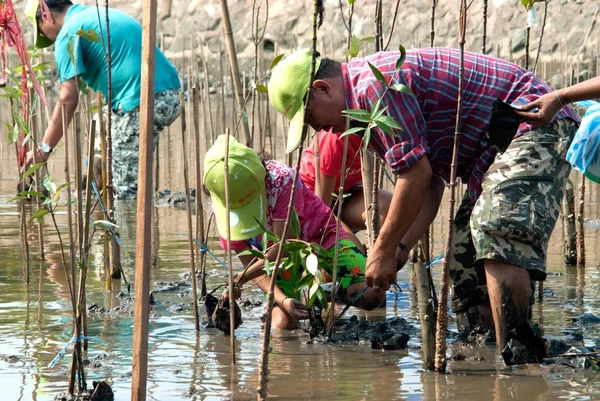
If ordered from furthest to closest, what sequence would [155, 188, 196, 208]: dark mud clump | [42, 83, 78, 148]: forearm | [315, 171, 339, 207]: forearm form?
1. [155, 188, 196, 208]: dark mud clump
2. [42, 83, 78, 148]: forearm
3. [315, 171, 339, 207]: forearm

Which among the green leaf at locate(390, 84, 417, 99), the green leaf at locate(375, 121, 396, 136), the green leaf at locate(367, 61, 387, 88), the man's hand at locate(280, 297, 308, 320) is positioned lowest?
the man's hand at locate(280, 297, 308, 320)

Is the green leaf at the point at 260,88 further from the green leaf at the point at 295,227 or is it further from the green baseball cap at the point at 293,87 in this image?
the green leaf at the point at 295,227

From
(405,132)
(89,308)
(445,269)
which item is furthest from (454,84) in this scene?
(89,308)

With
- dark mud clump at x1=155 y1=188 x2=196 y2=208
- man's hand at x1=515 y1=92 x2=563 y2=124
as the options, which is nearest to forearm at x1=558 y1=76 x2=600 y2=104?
man's hand at x1=515 y1=92 x2=563 y2=124

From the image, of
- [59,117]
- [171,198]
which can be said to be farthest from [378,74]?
[171,198]

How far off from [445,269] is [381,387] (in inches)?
17.4

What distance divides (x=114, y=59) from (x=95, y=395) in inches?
137

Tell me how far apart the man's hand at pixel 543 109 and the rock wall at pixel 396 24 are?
1046cm

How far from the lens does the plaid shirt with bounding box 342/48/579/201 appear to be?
9.80 ft

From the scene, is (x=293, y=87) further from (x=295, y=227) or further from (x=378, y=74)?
(x=295, y=227)

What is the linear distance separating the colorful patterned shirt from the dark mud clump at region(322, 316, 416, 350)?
0.38 m

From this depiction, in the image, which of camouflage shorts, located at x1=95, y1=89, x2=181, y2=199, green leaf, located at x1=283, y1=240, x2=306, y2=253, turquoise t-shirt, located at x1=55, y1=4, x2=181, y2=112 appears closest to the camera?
green leaf, located at x1=283, y1=240, x2=306, y2=253

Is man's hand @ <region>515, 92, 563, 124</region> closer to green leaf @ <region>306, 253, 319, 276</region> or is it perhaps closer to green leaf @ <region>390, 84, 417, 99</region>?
green leaf @ <region>390, 84, 417, 99</region>

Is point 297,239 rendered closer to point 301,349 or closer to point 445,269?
point 301,349
